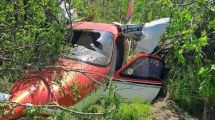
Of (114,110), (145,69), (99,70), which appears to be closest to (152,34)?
(145,69)

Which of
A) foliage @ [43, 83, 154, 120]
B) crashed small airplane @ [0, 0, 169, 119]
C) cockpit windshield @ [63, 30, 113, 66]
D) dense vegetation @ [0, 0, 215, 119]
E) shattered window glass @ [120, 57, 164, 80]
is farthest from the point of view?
shattered window glass @ [120, 57, 164, 80]

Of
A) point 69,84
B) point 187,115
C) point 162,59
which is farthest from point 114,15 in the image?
point 69,84

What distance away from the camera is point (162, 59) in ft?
31.9

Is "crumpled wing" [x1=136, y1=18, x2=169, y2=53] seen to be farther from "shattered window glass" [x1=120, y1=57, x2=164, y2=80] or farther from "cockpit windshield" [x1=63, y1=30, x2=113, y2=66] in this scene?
"cockpit windshield" [x1=63, y1=30, x2=113, y2=66]

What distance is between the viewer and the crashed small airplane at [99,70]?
7.64 m

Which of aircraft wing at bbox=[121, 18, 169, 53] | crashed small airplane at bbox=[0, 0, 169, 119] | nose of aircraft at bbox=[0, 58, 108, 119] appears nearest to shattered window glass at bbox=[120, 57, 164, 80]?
crashed small airplane at bbox=[0, 0, 169, 119]

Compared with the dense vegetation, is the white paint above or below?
below

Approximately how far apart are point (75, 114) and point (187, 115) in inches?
131

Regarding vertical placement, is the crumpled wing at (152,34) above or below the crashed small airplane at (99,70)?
above

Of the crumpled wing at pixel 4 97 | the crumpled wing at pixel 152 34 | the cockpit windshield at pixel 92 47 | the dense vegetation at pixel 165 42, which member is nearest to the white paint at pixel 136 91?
the dense vegetation at pixel 165 42

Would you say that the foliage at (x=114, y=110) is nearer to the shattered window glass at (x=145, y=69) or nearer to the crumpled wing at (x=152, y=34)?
the shattered window glass at (x=145, y=69)

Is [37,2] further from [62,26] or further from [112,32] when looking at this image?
[112,32]

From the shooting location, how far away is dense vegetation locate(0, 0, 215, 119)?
710 centimetres

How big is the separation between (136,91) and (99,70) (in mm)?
1018
